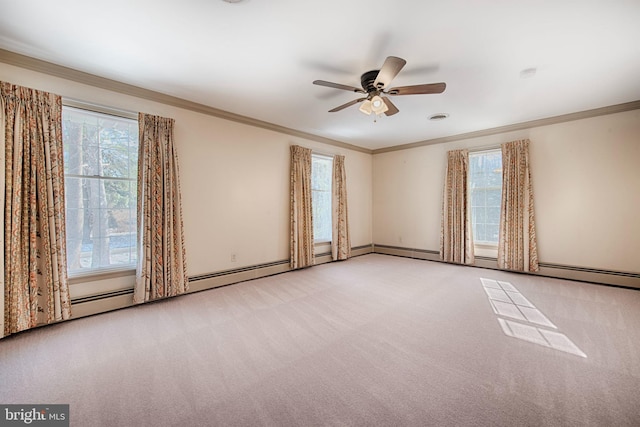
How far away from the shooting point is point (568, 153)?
4.22 metres

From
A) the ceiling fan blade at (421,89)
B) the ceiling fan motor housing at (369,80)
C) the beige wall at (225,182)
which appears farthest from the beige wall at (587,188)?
the beige wall at (225,182)

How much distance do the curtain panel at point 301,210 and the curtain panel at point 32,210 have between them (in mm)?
3025

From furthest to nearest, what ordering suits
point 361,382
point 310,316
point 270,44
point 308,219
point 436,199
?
point 436,199
point 308,219
point 310,316
point 270,44
point 361,382

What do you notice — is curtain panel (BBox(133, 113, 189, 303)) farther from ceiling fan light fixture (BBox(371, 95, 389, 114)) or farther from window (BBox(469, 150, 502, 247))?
window (BBox(469, 150, 502, 247))

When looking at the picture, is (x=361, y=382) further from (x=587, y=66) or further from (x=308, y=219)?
(x=587, y=66)

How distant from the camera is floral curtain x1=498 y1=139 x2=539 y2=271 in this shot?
4477 mm

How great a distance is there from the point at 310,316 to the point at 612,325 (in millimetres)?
3057

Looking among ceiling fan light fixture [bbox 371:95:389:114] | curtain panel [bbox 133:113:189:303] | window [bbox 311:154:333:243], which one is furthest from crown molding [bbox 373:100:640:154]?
curtain panel [bbox 133:113:189:303]

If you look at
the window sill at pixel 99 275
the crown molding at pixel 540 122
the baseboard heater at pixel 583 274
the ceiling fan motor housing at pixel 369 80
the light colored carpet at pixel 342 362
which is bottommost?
the light colored carpet at pixel 342 362

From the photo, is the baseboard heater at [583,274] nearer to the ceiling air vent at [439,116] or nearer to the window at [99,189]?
the ceiling air vent at [439,116]

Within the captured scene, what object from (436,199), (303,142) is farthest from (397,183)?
(303,142)

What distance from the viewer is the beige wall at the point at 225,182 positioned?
341 centimetres

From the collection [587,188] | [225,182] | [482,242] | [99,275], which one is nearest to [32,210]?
[99,275]

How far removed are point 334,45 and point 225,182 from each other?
2.53 metres
